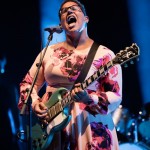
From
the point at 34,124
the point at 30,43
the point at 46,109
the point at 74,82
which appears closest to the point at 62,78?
the point at 74,82

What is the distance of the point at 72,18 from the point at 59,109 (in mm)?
638

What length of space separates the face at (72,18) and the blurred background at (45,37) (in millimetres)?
2298

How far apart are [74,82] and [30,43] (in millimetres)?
2821

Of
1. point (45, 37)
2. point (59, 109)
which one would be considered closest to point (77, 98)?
point (59, 109)

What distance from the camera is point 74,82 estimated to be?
7.25 feet

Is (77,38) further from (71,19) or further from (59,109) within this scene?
(59,109)

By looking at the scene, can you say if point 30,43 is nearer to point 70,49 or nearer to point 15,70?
point 15,70

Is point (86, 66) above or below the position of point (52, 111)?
above

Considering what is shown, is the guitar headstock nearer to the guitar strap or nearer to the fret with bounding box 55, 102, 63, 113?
the guitar strap

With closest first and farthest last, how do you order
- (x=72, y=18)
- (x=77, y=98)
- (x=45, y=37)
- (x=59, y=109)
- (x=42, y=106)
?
(x=77, y=98) < (x=59, y=109) < (x=42, y=106) < (x=72, y=18) < (x=45, y=37)

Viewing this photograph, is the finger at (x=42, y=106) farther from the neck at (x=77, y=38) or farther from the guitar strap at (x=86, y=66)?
the neck at (x=77, y=38)

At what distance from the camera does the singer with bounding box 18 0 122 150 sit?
210 cm

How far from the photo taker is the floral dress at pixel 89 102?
6.90ft

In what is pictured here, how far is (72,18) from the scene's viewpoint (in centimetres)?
238
